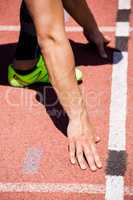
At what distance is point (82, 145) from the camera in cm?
315

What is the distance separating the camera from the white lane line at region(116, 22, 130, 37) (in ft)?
15.1

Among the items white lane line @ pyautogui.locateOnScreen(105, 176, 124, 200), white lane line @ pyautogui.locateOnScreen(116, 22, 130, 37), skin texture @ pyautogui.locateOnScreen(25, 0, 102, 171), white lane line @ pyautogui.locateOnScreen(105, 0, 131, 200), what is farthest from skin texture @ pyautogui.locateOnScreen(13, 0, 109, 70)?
white lane line @ pyautogui.locateOnScreen(105, 176, 124, 200)

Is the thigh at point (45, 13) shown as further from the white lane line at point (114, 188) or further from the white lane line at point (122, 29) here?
the white lane line at point (122, 29)

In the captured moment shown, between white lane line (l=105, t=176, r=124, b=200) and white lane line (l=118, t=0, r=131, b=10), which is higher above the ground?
white lane line (l=118, t=0, r=131, b=10)

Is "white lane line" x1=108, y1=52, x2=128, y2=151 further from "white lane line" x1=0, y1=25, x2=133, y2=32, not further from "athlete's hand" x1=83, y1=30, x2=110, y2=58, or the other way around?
"white lane line" x1=0, y1=25, x2=133, y2=32

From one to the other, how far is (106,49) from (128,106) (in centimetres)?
89

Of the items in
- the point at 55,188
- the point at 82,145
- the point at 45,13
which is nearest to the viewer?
the point at 45,13

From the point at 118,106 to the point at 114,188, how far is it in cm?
87

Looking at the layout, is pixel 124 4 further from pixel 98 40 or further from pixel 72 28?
pixel 98 40

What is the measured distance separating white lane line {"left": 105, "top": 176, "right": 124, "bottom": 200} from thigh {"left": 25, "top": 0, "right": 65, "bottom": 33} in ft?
3.31

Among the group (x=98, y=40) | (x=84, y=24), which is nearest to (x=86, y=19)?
(x=84, y=24)

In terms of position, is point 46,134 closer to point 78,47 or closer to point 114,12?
point 78,47

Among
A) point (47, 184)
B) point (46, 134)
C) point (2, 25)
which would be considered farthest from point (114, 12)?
point (47, 184)

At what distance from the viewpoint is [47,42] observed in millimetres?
3037
